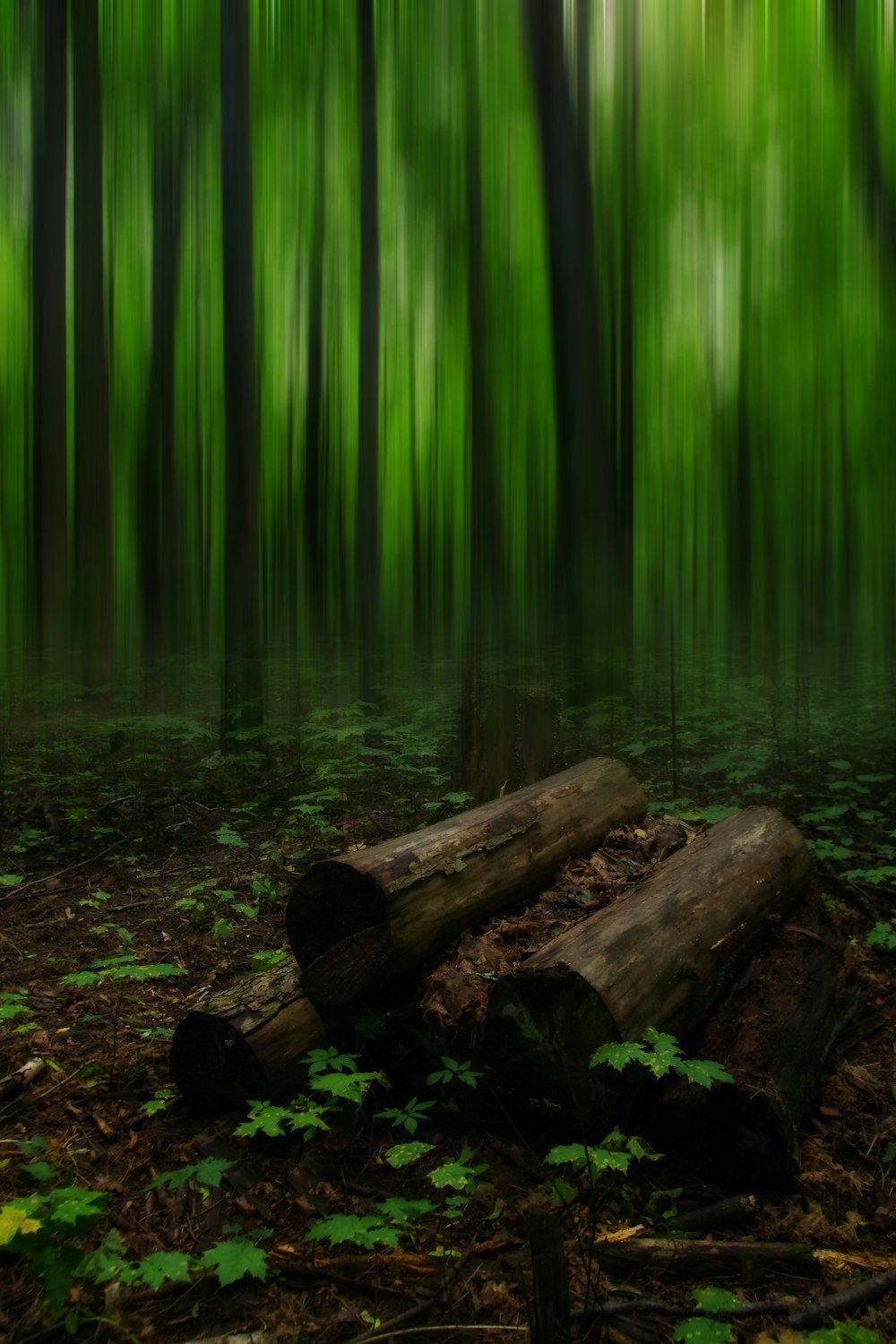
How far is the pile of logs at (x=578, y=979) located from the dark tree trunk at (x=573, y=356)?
889cm

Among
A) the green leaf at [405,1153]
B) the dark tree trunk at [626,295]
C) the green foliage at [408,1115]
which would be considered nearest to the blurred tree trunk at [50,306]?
the dark tree trunk at [626,295]

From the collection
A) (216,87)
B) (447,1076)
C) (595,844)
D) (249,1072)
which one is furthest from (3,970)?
(216,87)

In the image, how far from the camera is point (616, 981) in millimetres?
2867

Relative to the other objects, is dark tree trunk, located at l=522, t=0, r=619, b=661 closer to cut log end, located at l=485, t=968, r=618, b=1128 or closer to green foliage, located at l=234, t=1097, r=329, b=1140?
cut log end, located at l=485, t=968, r=618, b=1128

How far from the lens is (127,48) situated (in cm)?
1497

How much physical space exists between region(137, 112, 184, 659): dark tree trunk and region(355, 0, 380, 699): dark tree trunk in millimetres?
3827

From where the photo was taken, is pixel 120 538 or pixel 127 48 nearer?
pixel 127 48

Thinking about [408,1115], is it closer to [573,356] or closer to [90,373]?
[573,356]

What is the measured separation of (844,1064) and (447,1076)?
1.95 metres

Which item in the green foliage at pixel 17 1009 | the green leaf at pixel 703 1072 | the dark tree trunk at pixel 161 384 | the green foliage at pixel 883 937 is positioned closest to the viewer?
the green leaf at pixel 703 1072

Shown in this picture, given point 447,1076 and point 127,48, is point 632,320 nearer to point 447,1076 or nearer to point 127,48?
point 127,48

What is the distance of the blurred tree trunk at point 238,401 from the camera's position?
9.25 m

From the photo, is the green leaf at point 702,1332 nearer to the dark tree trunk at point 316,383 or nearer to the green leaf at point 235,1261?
the green leaf at point 235,1261

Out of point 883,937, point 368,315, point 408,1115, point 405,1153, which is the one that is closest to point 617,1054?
point 405,1153
